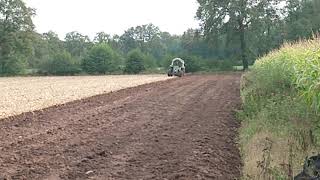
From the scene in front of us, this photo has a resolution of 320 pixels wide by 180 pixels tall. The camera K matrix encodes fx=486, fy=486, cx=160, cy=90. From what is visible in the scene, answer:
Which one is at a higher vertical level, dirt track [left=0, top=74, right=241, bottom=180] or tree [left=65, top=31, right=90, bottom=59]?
tree [left=65, top=31, right=90, bottom=59]

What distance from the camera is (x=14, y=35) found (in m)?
73.4

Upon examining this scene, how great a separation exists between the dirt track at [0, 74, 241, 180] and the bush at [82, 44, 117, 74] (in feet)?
198

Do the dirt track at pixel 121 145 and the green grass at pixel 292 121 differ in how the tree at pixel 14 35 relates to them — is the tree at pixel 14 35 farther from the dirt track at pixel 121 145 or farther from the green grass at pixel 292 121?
the green grass at pixel 292 121

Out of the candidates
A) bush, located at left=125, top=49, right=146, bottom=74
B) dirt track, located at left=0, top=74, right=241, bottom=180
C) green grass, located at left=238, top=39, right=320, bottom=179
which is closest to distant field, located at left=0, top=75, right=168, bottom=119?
dirt track, located at left=0, top=74, right=241, bottom=180

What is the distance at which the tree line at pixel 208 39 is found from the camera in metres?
66.6

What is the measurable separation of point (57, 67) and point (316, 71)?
71445mm

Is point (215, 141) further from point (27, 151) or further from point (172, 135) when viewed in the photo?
point (27, 151)

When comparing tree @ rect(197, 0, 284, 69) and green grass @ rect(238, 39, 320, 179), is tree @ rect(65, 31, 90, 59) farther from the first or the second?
green grass @ rect(238, 39, 320, 179)

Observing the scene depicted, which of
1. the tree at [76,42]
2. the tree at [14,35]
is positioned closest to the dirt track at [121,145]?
the tree at [14,35]

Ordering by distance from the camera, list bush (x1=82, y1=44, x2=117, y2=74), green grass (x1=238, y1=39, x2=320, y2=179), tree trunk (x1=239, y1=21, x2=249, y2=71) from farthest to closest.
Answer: bush (x1=82, y1=44, x2=117, y2=74)
tree trunk (x1=239, y1=21, x2=249, y2=71)
green grass (x1=238, y1=39, x2=320, y2=179)

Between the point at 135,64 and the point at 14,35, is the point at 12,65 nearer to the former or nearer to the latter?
the point at 14,35

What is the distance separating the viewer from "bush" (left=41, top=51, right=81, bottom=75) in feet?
249

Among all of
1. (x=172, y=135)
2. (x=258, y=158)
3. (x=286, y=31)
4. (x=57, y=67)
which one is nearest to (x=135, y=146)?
(x=172, y=135)

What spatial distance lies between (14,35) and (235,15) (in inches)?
1300
